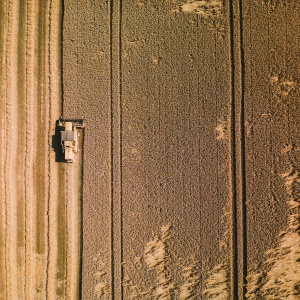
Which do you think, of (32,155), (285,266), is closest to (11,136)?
(32,155)

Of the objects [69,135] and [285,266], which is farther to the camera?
[285,266]

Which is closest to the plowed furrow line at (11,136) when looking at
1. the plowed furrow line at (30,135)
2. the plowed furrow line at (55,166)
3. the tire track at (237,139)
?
the plowed furrow line at (30,135)

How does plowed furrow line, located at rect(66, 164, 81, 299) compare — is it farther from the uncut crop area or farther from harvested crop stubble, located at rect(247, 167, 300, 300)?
harvested crop stubble, located at rect(247, 167, 300, 300)

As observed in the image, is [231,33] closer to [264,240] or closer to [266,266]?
[264,240]

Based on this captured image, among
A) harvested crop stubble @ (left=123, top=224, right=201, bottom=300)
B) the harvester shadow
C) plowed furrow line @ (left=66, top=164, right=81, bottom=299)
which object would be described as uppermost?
the harvester shadow

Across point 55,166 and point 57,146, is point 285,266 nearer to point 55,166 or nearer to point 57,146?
point 55,166

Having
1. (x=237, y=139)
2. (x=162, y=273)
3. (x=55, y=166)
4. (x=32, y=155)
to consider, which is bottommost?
(x=162, y=273)

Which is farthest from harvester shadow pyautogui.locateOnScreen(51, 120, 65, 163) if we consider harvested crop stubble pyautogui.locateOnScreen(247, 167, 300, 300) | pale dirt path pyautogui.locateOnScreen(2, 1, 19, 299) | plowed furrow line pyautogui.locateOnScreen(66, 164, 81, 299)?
harvested crop stubble pyautogui.locateOnScreen(247, 167, 300, 300)
